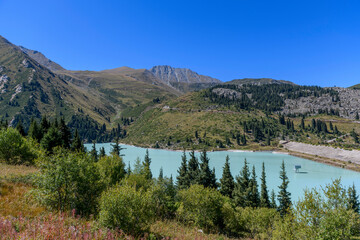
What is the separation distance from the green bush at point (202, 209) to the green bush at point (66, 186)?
59.5 ft

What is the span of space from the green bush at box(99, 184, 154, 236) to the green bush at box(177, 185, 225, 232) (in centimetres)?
1759

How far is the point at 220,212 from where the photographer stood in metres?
32.1

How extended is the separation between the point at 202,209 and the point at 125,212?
19.9m

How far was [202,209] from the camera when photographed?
99.1ft

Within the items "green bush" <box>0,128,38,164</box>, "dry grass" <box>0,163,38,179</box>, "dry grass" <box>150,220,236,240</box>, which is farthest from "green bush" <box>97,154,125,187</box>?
"dry grass" <box>150,220,236,240</box>

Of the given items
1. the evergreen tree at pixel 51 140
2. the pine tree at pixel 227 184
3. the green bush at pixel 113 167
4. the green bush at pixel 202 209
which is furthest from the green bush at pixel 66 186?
the pine tree at pixel 227 184

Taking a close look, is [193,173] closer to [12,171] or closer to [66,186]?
[12,171]

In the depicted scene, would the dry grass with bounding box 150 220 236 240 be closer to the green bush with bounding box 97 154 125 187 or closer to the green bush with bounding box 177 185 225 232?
the green bush with bounding box 177 185 225 232

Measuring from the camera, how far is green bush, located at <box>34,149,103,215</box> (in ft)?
46.6

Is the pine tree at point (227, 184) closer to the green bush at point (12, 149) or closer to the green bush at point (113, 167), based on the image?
the green bush at point (113, 167)

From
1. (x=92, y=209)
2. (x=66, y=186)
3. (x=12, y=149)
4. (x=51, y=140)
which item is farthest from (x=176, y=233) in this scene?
(x=51, y=140)

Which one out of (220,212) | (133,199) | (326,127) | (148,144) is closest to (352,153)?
(326,127)

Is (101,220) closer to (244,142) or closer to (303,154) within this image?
(303,154)

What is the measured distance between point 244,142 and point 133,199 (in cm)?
16794
